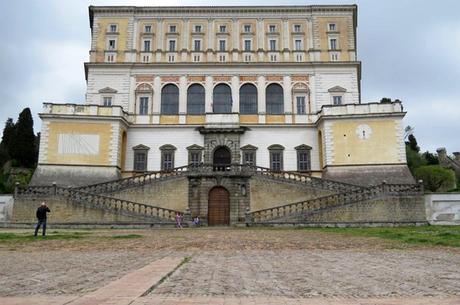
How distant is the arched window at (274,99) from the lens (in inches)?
1651

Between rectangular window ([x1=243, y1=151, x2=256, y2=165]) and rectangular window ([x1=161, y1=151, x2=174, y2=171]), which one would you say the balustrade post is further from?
rectangular window ([x1=161, y1=151, x2=174, y2=171])

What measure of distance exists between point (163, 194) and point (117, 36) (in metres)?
20.6

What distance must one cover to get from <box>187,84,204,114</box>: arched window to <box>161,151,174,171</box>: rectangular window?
4.83 meters

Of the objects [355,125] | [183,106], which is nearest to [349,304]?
[355,125]

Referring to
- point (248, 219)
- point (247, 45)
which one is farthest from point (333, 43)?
point (248, 219)

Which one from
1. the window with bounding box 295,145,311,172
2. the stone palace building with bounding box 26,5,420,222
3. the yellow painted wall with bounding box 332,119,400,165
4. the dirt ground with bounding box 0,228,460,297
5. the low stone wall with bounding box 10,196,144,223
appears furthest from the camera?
the window with bounding box 295,145,311,172

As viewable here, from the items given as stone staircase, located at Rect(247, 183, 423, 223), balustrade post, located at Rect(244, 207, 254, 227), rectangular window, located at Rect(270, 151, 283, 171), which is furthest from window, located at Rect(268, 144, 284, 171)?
balustrade post, located at Rect(244, 207, 254, 227)

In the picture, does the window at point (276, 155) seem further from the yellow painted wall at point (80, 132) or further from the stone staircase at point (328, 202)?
the yellow painted wall at point (80, 132)

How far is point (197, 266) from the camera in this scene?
28.4ft

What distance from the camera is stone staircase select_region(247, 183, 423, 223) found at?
91.5 ft

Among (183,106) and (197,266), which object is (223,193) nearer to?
(183,106)

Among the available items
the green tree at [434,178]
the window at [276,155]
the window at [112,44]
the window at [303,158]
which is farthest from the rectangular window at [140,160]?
the green tree at [434,178]

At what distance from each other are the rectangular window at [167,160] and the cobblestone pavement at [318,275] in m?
29.4

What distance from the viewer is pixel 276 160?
1574 inches
